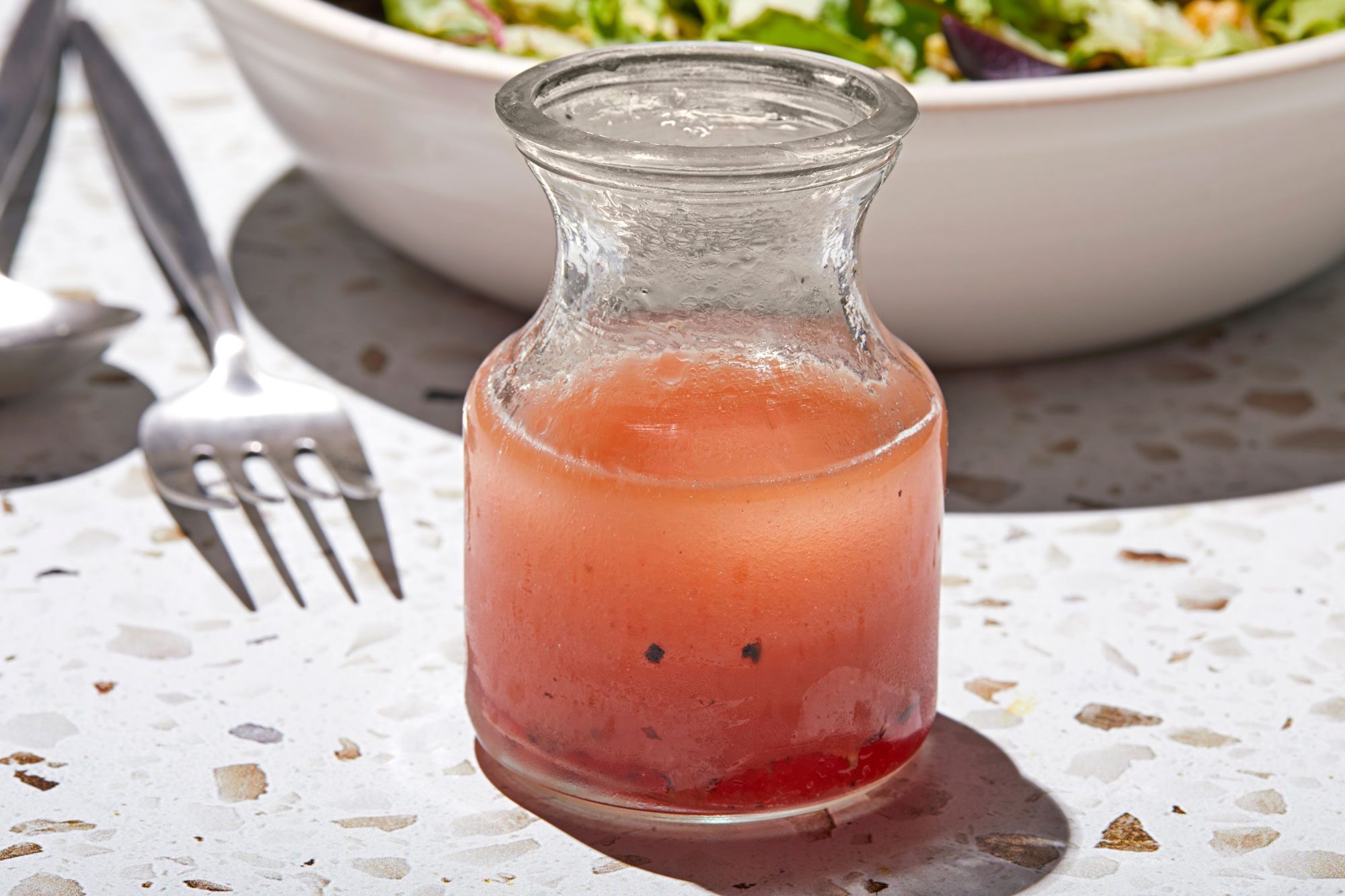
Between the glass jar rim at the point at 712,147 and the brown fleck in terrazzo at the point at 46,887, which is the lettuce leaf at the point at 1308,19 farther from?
the brown fleck in terrazzo at the point at 46,887

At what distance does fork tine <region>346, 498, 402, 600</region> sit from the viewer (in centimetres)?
77

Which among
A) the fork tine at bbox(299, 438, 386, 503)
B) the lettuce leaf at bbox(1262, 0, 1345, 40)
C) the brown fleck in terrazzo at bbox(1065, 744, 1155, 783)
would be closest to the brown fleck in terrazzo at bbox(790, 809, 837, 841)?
the brown fleck in terrazzo at bbox(1065, 744, 1155, 783)

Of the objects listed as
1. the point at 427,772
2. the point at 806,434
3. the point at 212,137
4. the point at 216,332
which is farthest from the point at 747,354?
the point at 212,137

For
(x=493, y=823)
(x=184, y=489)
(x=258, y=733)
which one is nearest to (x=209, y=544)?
(x=184, y=489)

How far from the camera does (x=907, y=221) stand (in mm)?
820

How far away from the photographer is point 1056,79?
779 millimetres

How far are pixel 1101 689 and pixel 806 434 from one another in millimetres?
224

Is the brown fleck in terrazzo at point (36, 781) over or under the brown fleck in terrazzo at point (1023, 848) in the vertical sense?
under

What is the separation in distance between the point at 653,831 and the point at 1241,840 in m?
0.22

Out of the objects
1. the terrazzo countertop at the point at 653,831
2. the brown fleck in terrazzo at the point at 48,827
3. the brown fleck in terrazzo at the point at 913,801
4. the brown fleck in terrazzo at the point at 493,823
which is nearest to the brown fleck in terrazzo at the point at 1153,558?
the terrazzo countertop at the point at 653,831

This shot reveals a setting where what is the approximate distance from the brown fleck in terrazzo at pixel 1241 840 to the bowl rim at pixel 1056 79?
0.35 meters

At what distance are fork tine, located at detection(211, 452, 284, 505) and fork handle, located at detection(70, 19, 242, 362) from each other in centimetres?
11

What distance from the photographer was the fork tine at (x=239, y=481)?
31.3 inches

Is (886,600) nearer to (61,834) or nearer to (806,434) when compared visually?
(806,434)
